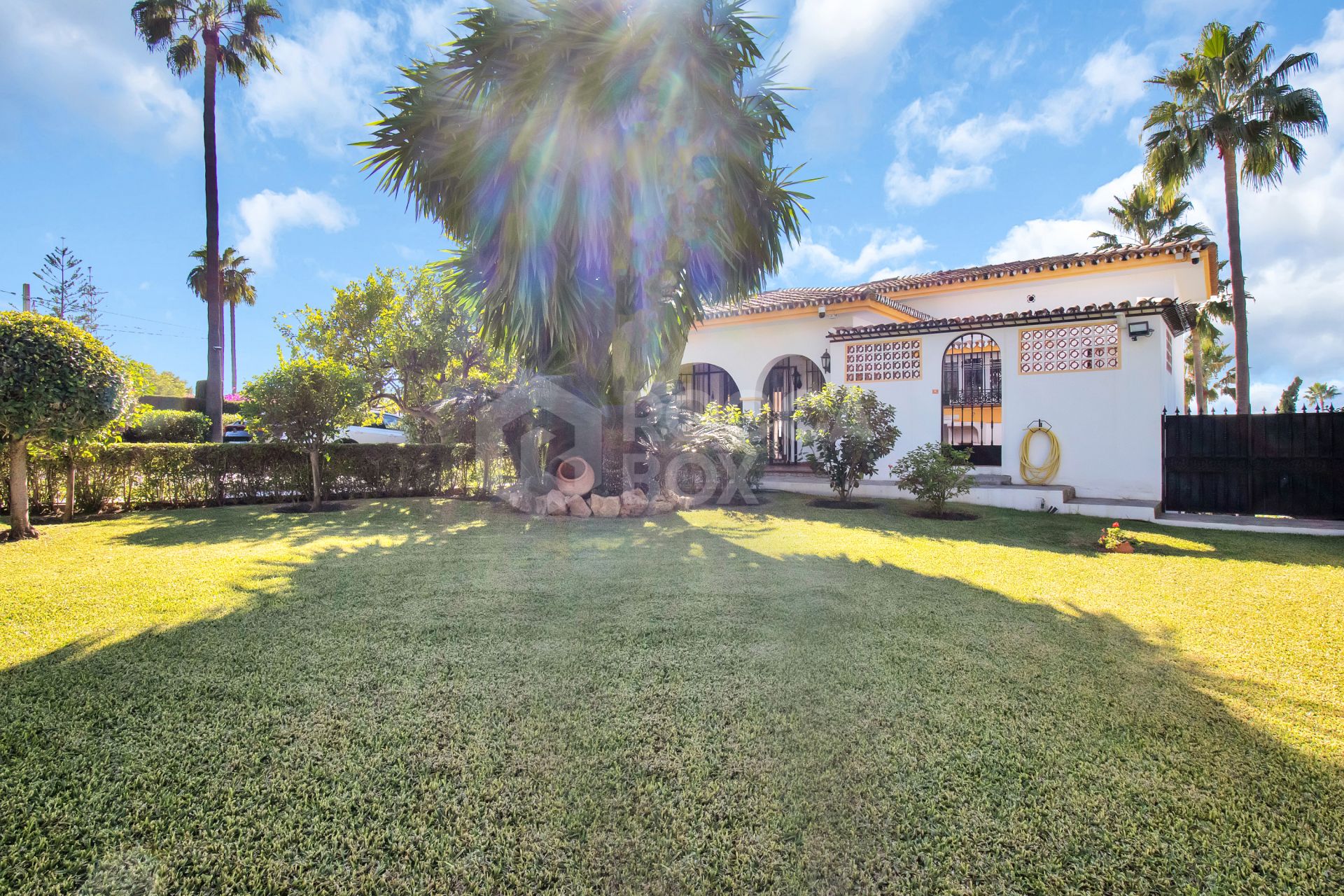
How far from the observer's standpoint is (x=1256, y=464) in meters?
8.47

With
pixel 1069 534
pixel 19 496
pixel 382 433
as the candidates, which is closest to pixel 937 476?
pixel 1069 534

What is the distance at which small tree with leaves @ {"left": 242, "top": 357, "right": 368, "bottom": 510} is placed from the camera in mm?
8250

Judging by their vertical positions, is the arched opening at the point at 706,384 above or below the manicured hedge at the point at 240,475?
above

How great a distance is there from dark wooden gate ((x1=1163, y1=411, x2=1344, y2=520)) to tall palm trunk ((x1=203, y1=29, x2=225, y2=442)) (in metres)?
18.6

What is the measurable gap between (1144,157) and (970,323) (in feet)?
30.3

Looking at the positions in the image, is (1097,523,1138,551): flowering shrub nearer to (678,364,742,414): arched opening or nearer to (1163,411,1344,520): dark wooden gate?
(1163,411,1344,520): dark wooden gate

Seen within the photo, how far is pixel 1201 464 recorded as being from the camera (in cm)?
884

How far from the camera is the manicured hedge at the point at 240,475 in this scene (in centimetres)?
773

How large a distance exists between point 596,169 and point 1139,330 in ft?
Result: 29.3

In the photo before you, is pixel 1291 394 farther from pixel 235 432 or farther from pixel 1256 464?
pixel 235 432

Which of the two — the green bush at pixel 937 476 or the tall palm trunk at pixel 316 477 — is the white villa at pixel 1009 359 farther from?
the tall palm trunk at pixel 316 477

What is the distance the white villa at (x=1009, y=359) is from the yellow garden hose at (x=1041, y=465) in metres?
0.09

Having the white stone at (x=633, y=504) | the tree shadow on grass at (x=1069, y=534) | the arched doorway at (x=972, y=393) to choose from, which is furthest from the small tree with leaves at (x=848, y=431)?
the white stone at (x=633, y=504)

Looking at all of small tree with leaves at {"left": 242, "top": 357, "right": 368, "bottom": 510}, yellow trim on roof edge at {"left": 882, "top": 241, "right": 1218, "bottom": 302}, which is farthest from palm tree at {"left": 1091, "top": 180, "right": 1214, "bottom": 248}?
small tree with leaves at {"left": 242, "top": 357, "right": 368, "bottom": 510}
